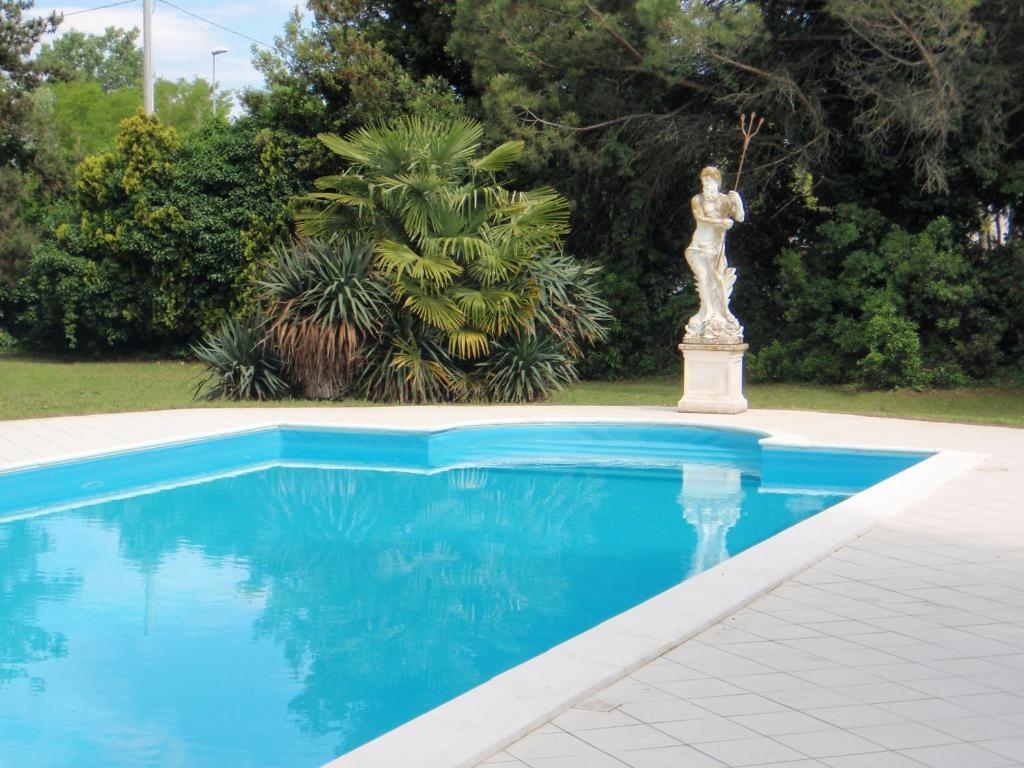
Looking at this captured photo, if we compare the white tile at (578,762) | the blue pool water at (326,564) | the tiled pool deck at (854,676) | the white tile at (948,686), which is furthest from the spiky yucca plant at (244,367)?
the white tile at (578,762)

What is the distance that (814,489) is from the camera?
31.6ft

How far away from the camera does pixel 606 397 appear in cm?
1498

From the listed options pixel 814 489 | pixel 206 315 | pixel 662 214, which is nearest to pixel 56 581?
pixel 814 489

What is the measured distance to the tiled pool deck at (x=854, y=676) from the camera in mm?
3412

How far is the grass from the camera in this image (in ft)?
43.7

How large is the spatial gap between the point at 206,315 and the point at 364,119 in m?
4.80

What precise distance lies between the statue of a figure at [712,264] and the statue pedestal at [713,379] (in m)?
0.10

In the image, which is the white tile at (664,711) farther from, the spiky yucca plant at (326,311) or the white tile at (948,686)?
the spiky yucca plant at (326,311)

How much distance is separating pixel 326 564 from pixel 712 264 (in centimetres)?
732

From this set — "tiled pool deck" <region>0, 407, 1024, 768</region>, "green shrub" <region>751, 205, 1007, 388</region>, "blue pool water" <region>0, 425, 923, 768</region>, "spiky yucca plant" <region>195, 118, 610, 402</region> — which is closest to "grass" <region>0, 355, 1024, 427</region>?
"green shrub" <region>751, 205, 1007, 388</region>

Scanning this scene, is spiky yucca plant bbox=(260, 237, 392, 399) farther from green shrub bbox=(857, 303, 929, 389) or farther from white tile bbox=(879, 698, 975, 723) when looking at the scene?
white tile bbox=(879, 698, 975, 723)

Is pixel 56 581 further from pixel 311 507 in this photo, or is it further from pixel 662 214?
pixel 662 214

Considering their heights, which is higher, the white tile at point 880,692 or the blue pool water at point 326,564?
the white tile at point 880,692

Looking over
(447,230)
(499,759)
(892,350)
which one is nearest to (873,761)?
(499,759)
